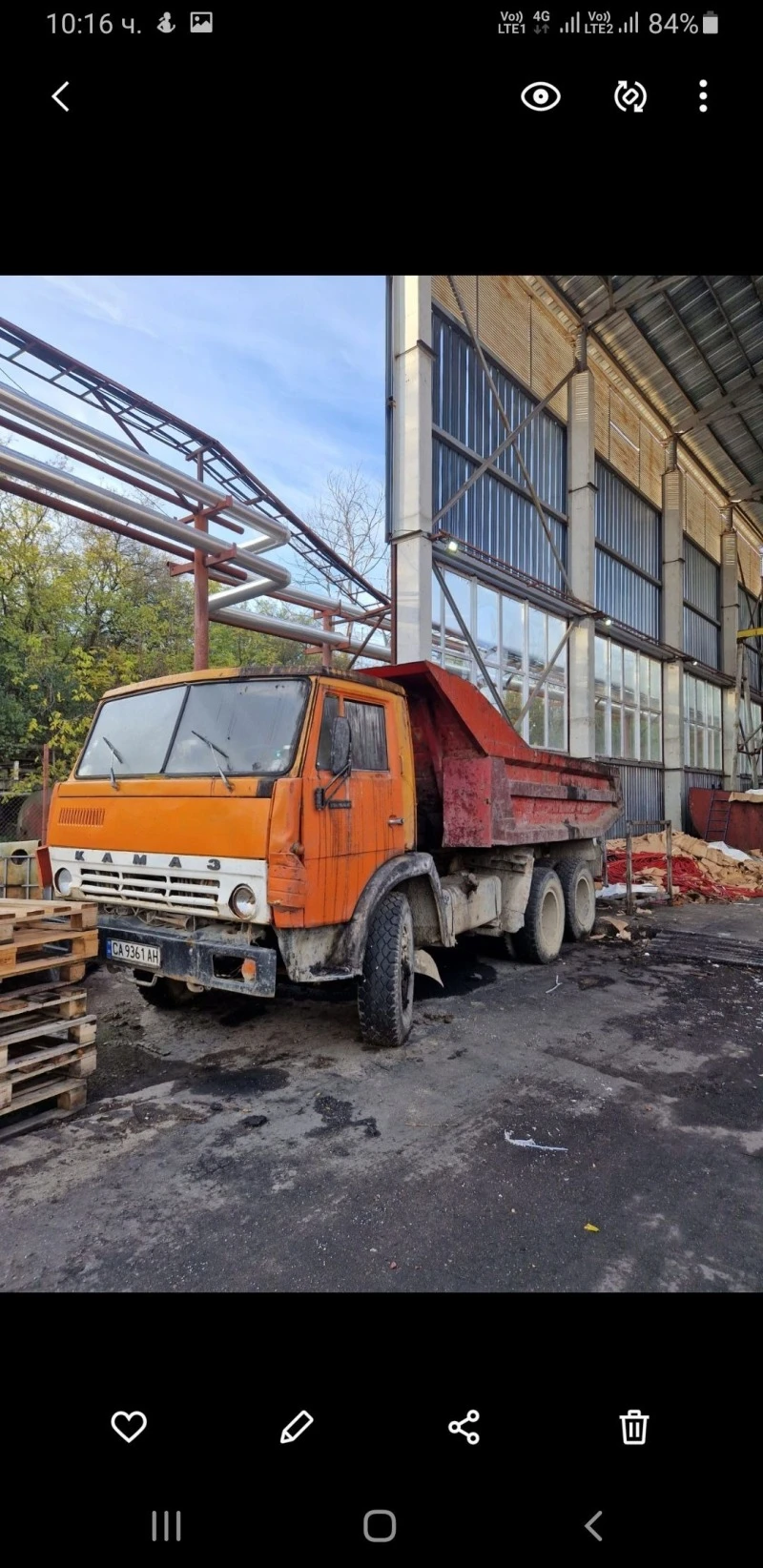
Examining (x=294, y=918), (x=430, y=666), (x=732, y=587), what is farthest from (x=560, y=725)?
(x=732, y=587)

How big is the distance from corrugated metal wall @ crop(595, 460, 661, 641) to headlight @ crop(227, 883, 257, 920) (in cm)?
1338

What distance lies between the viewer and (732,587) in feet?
74.3

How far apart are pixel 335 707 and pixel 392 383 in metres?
7.53

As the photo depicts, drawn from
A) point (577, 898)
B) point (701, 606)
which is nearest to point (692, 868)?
point (577, 898)

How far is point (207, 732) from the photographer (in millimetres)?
4242

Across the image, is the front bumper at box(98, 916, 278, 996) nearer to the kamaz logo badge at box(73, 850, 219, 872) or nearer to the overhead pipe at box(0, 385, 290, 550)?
the kamaz logo badge at box(73, 850, 219, 872)

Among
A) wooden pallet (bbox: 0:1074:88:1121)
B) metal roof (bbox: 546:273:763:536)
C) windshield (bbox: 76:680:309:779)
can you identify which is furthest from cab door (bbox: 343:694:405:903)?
metal roof (bbox: 546:273:763:536)

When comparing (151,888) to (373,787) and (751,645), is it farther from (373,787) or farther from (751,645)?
(751,645)

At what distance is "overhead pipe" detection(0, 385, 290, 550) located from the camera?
23.0 feet

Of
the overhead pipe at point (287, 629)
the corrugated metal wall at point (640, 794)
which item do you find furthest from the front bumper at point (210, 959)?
the corrugated metal wall at point (640, 794)

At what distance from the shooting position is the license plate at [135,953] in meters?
3.92
